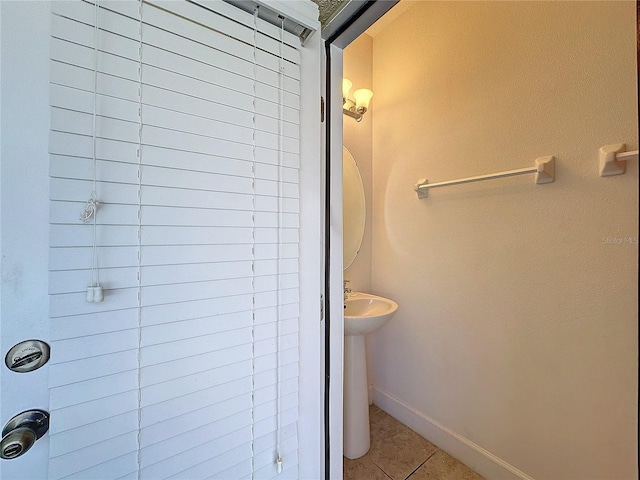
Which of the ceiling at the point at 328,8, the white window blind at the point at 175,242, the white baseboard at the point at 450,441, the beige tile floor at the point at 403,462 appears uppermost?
the ceiling at the point at 328,8

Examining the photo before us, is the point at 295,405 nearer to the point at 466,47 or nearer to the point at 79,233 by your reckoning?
the point at 79,233

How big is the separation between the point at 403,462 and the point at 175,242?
66.9 inches

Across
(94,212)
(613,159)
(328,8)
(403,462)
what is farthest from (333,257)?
(403,462)

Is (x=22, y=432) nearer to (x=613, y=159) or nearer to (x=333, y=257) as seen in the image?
(x=333, y=257)

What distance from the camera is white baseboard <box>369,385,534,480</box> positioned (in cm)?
129

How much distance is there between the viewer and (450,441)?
58.4 inches

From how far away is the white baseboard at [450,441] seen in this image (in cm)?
129

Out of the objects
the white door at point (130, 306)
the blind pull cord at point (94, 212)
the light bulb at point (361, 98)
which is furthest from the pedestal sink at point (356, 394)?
the light bulb at point (361, 98)

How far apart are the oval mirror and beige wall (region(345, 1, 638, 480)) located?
0.59ft

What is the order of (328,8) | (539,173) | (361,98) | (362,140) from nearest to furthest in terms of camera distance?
1. (328,8)
2. (539,173)
3. (361,98)
4. (362,140)

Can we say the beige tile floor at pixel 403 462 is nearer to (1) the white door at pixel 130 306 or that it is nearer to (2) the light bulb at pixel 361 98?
(1) the white door at pixel 130 306

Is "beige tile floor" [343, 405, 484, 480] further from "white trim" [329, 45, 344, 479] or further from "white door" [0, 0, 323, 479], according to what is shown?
"white door" [0, 0, 323, 479]

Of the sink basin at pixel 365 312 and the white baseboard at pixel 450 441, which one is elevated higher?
the sink basin at pixel 365 312

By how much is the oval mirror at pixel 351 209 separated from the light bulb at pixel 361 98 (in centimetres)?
26
